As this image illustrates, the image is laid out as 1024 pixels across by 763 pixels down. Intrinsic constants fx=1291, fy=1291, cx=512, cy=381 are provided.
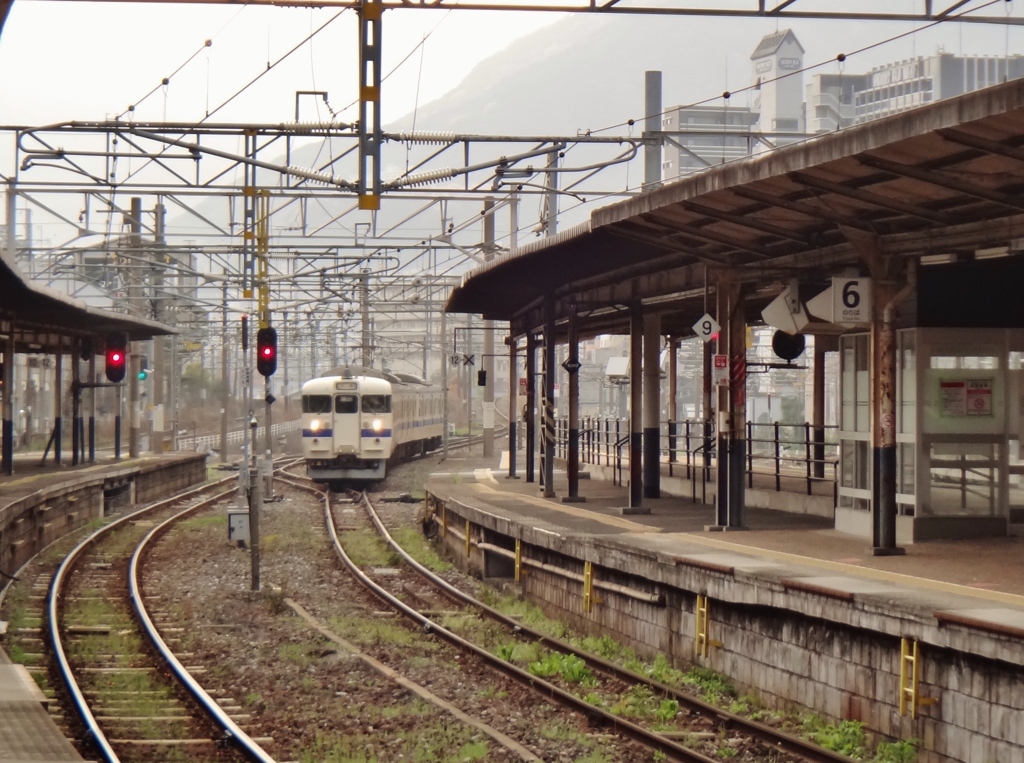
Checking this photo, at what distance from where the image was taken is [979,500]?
450 inches

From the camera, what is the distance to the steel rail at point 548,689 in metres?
7.40

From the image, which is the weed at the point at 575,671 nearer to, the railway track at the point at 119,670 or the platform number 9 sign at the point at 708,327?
the railway track at the point at 119,670

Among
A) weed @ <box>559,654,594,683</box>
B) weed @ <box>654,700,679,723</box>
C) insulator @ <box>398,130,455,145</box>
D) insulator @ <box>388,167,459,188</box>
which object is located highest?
insulator @ <box>398,130,455,145</box>

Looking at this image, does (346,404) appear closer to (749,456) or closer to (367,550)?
(367,550)

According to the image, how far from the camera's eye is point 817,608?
815 centimetres

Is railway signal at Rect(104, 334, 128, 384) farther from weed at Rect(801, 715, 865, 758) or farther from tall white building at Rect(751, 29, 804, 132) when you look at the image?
tall white building at Rect(751, 29, 804, 132)

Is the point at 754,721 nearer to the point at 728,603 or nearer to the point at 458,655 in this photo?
the point at 728,603

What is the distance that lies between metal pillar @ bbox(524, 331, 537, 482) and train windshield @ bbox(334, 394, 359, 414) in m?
7.11

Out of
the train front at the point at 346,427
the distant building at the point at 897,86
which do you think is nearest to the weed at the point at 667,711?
the train front at the point at 346,427

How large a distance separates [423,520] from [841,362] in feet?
35.5

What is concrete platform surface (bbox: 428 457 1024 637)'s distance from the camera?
7758 mm

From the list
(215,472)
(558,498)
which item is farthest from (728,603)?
(215,472)

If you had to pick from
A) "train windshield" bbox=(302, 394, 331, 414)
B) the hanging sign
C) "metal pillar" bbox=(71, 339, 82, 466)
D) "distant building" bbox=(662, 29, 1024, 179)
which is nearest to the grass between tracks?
the hanging sign

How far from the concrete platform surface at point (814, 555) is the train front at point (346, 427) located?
38.7 feet
